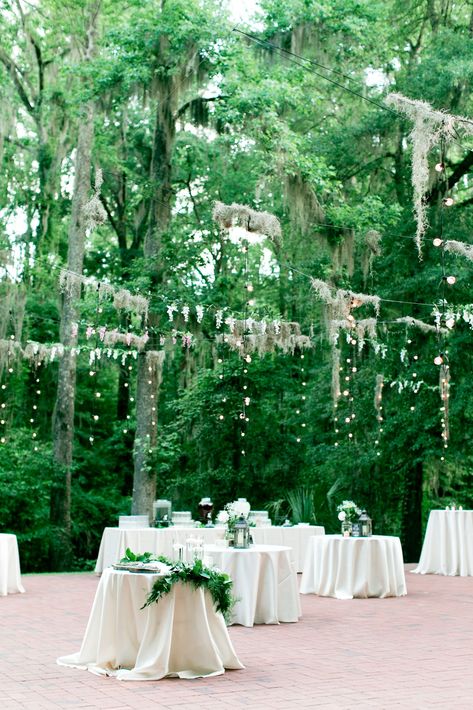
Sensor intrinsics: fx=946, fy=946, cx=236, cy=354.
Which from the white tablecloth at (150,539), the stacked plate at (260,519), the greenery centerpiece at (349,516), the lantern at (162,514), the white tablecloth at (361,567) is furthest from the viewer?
the stacked plate at (260,519)

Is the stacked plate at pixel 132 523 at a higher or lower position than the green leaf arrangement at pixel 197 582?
higher

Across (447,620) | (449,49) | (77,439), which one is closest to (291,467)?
(77,439)

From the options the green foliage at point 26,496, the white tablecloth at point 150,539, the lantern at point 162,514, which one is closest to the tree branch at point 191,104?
the green foliage at point 26,496

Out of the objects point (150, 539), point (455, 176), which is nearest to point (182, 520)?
point (150, 539)

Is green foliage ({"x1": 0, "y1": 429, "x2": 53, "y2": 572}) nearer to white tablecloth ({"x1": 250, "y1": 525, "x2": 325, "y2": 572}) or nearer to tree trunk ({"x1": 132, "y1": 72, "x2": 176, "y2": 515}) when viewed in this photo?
tree trunk ({"x1": 132, "y1": 72, "x2": 176, "y2": 515})

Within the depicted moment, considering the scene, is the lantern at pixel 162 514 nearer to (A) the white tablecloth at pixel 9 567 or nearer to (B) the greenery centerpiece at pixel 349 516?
(A) the white tablecloth at pixel 9 567

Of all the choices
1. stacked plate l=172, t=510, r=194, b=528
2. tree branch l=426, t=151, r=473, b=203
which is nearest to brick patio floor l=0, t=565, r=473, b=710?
stacked plate l=172, t=510, r=194, b=528

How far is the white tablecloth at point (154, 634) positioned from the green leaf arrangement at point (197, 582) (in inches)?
1.5

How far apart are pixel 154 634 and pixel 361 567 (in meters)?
4.49

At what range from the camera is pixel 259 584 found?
778cm

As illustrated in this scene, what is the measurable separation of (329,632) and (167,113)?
997 cm

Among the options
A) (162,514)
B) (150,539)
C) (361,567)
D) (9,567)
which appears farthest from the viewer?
(162,514)

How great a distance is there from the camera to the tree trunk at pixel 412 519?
15.2 meters

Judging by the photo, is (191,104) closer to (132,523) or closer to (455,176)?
(455,176)
